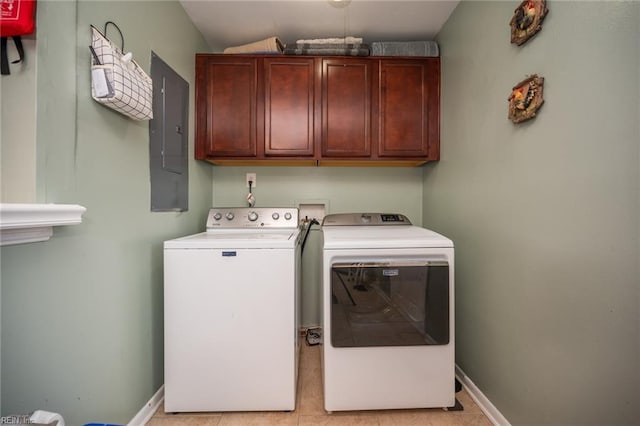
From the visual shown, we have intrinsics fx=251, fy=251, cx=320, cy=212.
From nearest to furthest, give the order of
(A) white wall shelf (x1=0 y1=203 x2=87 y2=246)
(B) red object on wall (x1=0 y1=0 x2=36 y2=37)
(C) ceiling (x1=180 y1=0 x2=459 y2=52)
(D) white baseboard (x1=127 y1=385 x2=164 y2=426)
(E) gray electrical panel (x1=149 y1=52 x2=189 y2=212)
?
(A) white wall shelf (x1=0 y1=203 x2=87 y2=246) < (B) red object on wall (x1=0 y1=0 x2=36 y2=37) < (D) white baseboard (x1=127 y1=385 x2=164 y2=426) < (E) gray electrical panel (x1=149 y1=52 x2=189 y2=212) < (C) ceiling (x1=180 y1=0 x2=459 y2=52)

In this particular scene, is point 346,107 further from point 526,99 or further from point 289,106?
point 526,99

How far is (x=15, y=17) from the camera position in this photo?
2.42 ft

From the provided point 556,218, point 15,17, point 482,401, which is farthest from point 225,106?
point 482,401

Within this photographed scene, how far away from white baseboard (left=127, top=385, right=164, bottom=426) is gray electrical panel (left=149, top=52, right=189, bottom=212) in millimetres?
1014

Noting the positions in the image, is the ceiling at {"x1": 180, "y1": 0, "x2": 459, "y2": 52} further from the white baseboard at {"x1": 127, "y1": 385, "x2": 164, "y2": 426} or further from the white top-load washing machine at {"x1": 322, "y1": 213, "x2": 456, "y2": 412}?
the white baseboard at {"x1": 127, "y1": 385, "x2": 164, "y2": 426}

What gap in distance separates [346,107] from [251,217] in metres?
1.09

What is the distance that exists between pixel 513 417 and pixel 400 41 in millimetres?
2463

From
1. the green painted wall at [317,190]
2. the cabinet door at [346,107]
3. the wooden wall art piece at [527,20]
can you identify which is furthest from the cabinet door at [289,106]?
the wooden wall art piece at [527,20]

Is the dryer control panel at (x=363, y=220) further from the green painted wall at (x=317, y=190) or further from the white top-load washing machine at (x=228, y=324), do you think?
the white top-load washing machine at (x=228, y=324)

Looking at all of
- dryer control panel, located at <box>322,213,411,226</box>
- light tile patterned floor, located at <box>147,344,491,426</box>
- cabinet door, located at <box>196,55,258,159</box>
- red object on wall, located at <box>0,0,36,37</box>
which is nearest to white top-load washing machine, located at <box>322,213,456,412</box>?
light tile patterned floor, located at <box>147,344,491,426</box>

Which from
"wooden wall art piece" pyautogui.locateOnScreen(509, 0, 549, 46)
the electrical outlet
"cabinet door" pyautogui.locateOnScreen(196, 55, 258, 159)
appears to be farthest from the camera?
the electrical outlet

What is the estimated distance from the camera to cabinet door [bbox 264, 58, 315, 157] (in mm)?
1854

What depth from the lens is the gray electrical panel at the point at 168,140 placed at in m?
1.39

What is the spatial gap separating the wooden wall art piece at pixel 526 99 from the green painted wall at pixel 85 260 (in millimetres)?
1790
